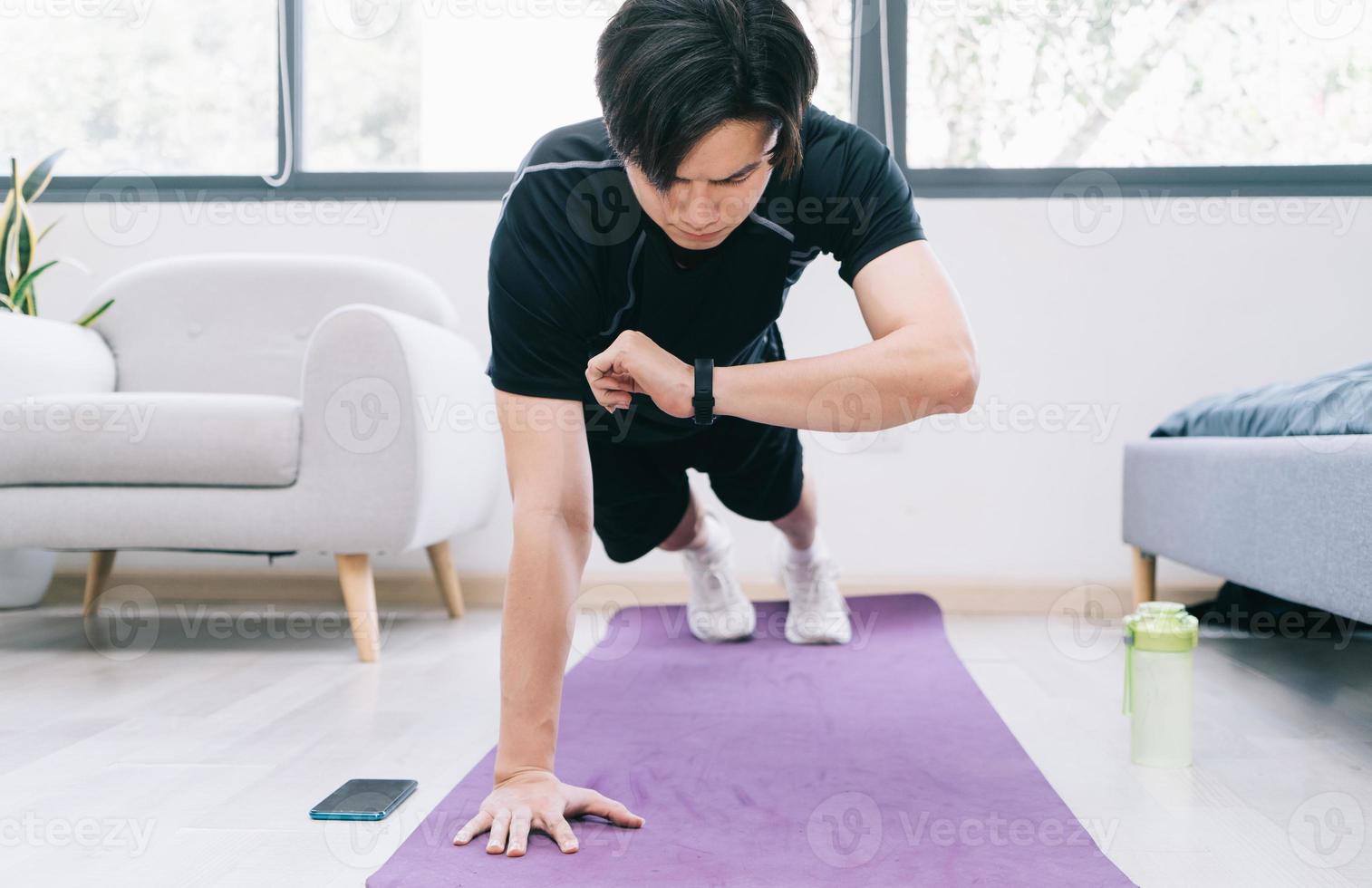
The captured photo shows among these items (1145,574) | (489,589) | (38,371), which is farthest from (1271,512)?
(38,371)

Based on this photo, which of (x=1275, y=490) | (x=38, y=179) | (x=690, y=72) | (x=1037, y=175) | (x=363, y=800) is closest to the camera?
(x=690, y=72)

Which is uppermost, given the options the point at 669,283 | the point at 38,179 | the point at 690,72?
the point at 38,179

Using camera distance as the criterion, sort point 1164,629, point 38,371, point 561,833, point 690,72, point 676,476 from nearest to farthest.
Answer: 1. point 690,72
2. point 561,833
3. point 1164,629
4. point 676,476
5. point 38,371

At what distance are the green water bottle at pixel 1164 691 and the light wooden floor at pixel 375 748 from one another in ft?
0.14

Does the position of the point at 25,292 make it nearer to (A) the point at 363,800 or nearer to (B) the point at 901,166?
(A) the point at 363,800

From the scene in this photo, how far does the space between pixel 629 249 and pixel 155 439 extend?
1.19m

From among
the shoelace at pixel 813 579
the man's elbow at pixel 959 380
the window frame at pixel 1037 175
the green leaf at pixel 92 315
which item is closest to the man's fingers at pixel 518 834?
the man's elbow at pixel 959 380

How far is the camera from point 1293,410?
5.35ft

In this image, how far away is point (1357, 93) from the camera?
2.72 meters

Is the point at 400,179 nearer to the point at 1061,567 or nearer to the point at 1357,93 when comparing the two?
the point at 1061,567

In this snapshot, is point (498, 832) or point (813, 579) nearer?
point (498, 832)

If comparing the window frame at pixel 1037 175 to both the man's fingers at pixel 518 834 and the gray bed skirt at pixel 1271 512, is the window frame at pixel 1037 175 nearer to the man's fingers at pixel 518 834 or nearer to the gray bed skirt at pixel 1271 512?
the gray bed skirt at pixel 1271 512

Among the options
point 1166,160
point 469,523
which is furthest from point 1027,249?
point 469,523

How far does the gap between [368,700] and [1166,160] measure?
2355mm
